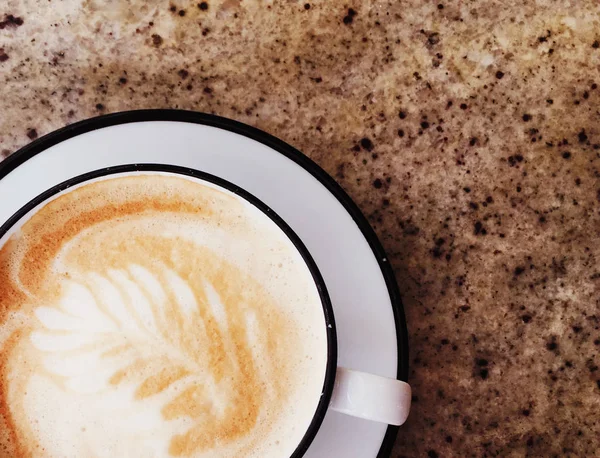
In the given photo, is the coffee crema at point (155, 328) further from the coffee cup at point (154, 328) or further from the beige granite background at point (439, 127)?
the beige granite background at point (439, 127)

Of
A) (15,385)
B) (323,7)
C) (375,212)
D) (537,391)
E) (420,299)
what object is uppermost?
(323,7)

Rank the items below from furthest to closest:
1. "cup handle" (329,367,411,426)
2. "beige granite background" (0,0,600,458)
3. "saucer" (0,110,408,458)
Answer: "beige granite background" (0,0,600,458), "saucer" (0,110,408,458), "cup handle" (329,367,411,426)

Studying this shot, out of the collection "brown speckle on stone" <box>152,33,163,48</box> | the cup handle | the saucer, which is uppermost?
"brown speckle on stone" <box>152,33,163,48</box>

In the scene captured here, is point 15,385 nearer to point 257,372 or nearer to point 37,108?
point 257,372

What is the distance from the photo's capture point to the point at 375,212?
0.99 metres

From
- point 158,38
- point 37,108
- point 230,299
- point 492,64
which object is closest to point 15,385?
point 230,299

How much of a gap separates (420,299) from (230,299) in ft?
1.01

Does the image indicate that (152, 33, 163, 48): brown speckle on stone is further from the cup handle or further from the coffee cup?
the cup handle

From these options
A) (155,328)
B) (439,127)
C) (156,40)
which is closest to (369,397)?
(155,328)

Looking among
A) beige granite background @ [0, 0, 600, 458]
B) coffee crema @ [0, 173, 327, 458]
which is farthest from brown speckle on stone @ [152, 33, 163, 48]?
coffee crema @ [0, 173, 327, 458]

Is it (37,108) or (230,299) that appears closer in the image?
(230,299)

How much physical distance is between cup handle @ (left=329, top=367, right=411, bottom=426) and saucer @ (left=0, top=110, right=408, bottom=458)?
0.12 m

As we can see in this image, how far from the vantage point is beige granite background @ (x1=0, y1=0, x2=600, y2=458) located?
0.98 m

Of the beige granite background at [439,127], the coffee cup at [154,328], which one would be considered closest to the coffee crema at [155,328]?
the coffee cup at [154,328]
